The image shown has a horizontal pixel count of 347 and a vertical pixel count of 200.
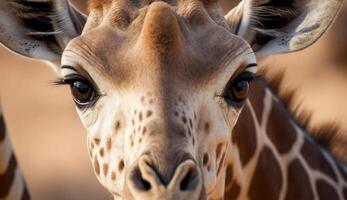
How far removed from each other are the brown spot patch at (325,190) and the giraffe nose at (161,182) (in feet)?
6.31

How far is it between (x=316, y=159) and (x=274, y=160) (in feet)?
1.38

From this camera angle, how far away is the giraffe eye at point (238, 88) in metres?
5.13

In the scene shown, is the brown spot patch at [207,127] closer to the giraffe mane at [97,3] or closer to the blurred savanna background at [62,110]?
the giraffe mane at [97,3]

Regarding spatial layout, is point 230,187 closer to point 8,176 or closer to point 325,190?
point 325,190

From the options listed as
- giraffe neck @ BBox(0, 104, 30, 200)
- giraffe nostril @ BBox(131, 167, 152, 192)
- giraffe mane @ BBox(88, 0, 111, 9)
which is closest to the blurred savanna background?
giraffe neck @ BBox(0, 104, 30, 200)

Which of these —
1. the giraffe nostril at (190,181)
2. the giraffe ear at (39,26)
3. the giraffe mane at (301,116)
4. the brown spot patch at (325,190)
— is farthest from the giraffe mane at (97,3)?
the brown spot patch at (325,190)

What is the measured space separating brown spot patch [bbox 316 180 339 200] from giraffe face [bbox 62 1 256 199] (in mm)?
1292

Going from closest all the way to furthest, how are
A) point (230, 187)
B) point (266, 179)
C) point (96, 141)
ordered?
point (96, 141)
point (230, 187)
point (266, 179)

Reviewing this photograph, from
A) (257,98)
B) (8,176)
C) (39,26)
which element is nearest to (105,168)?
(39,26)

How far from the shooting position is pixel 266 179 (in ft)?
20.2

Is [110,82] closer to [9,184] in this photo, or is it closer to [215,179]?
[215,179]

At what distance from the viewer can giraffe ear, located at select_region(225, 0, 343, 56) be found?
18.3ft

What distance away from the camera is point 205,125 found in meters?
4.98

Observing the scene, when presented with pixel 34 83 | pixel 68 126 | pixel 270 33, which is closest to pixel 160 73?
pixel 270 33
